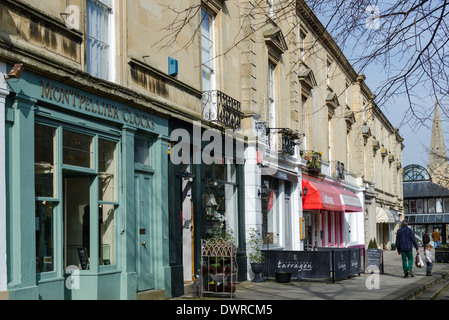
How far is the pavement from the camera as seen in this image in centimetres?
1327

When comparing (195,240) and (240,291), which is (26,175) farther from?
(240,291)

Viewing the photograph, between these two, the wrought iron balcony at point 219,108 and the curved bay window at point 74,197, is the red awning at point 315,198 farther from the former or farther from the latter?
the curved bay window at point 74,197

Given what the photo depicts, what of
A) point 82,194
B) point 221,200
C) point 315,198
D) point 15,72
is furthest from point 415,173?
point 15,72

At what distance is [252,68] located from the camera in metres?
18.4

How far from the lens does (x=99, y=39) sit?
37.0ft

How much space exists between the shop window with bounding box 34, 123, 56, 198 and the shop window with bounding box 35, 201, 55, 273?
0.21 meters

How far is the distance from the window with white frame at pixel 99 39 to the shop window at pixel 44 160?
1.70m

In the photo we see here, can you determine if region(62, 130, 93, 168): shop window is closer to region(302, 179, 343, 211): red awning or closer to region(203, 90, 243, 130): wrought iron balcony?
region(203, 90, 243, 130): wrought iron balcony

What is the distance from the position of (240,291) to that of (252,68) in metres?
7.12

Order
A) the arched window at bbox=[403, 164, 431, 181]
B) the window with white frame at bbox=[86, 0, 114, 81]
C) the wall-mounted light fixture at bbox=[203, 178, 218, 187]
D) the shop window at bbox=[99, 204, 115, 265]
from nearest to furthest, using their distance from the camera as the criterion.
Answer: the window with white frame at bbox=[86, 0, 114, 81]
the shop window at bbox=[99, 204, 115, 265]
the wall-mounted light fixture at bbox=[203, 178, 218, 187]
the arched window at bbox=[403, 164, 431, 181]

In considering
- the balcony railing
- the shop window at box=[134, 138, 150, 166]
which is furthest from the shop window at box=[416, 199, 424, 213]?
the shop window at box=[134, 138, 150, 166]

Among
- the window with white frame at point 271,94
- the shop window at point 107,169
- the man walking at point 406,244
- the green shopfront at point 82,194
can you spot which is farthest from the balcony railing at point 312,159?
the shop window at point 107,169

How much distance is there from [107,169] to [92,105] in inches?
54.7

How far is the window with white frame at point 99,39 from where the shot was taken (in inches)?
431
